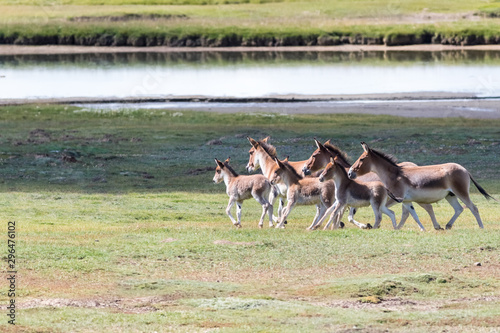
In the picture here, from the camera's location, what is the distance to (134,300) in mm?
14008

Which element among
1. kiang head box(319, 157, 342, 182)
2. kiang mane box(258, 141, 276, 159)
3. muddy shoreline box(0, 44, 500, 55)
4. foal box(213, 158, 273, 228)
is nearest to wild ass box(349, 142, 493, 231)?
kiang head box(319, 157, 342, 182)

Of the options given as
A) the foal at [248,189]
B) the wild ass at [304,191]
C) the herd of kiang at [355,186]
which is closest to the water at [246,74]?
the foal at [248,189]

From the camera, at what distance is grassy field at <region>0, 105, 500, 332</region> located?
41.7 feet

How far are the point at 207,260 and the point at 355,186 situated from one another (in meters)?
3.98

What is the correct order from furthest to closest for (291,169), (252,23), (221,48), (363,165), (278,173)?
1. (252,23)
2. (221,48)
3. (291,169)
4. (278,173)
5. (363,165)

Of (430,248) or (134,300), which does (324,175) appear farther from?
(134,300)

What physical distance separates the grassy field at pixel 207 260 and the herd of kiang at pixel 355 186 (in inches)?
27.3

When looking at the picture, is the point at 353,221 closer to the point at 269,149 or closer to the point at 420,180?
the point at 420,180

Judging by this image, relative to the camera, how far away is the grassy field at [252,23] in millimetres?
94812

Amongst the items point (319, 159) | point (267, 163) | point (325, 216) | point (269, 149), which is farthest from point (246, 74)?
point (325, 216)

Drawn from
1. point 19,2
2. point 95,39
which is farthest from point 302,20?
point 19,2

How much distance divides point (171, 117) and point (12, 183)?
63.4 ft

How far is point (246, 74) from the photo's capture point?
74000 mm

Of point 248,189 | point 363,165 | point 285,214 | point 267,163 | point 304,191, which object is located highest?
point 363,165
